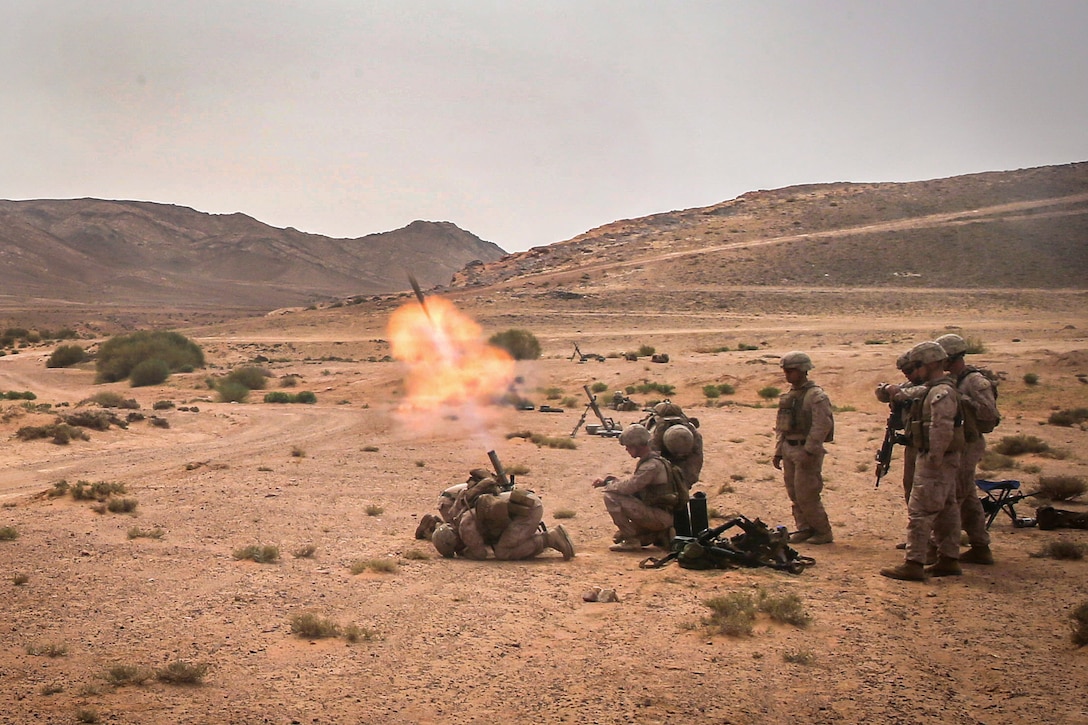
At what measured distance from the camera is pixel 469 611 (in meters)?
8.12

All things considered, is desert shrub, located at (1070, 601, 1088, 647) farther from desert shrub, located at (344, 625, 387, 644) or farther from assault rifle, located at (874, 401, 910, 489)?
desert shrub, located at (344, 625, 387, 644)

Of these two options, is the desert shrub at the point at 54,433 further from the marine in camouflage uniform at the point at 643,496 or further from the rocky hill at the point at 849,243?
the rocky hill at the point at 849,243

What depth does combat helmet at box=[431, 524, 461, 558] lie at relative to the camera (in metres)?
10.3

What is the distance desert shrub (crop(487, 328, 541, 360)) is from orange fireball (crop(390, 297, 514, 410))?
0.40 metres

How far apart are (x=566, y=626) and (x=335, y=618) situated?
187 centimetres

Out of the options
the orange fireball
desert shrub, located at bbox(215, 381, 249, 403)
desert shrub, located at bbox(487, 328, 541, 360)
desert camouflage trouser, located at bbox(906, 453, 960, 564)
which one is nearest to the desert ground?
desert camouflage trouser, located at bbox(906, 453, 960, 564)

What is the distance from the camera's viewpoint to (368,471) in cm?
1705

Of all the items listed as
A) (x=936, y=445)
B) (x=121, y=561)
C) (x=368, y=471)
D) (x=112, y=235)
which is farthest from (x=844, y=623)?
(x=112, y=235)

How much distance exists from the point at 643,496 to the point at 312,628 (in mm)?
4275

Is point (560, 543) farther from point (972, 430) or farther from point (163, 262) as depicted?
point (163, 262)

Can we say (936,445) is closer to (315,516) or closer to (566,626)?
(566,626)

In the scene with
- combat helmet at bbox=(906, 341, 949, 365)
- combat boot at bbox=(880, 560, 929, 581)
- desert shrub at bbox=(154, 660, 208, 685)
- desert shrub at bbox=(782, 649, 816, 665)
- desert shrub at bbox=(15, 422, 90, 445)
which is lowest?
combat boot at bbox=(880, 560, 929, 581)

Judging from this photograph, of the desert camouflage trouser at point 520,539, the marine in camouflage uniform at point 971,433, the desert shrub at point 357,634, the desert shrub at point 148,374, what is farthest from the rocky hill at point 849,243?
the desert shrub at point 357,634

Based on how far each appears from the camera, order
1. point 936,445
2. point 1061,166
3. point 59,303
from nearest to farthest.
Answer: point 936,445
point 1061,166
point 59,303
